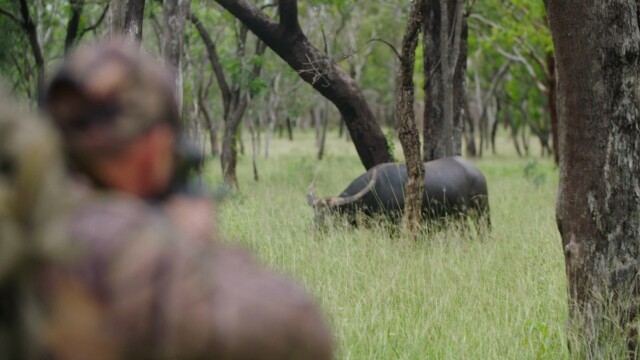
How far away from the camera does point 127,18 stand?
7543 mm

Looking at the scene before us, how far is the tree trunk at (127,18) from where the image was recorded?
24.5 ft

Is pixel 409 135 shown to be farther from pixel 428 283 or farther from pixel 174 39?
pixel 174 39

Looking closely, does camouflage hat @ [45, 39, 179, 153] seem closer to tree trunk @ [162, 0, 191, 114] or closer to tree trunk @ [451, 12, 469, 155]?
tree trunk @ [162, 0, 191, 114]

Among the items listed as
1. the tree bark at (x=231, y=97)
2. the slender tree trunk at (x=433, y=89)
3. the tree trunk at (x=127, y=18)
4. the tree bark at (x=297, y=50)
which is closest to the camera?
the tree trunk at (x=127, y=18)

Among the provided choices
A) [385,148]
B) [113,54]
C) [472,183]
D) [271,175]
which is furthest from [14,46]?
[113,54]

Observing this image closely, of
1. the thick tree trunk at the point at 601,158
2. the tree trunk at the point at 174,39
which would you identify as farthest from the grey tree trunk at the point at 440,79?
the thick tree trunk at the point at 601,158

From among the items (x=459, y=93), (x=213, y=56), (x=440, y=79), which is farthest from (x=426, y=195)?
(x=213, y=56)

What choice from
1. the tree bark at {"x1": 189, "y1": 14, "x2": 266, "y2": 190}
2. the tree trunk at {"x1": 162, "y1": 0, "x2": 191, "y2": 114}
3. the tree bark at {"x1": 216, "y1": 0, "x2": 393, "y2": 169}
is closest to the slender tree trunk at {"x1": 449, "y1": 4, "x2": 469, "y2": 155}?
the tree bark at {"x1": 216, "y1": 0, "x2": 393, "y2": 169}

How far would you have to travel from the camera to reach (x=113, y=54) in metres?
0.79

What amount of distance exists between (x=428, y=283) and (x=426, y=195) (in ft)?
11.0

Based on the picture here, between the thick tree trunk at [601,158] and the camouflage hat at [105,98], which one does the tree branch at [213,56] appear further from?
the camouflage hat at [105,98]

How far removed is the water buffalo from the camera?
9211 millimetres

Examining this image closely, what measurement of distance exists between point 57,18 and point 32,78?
189 cm

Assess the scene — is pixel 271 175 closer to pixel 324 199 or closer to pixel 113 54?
pixel 324 199
